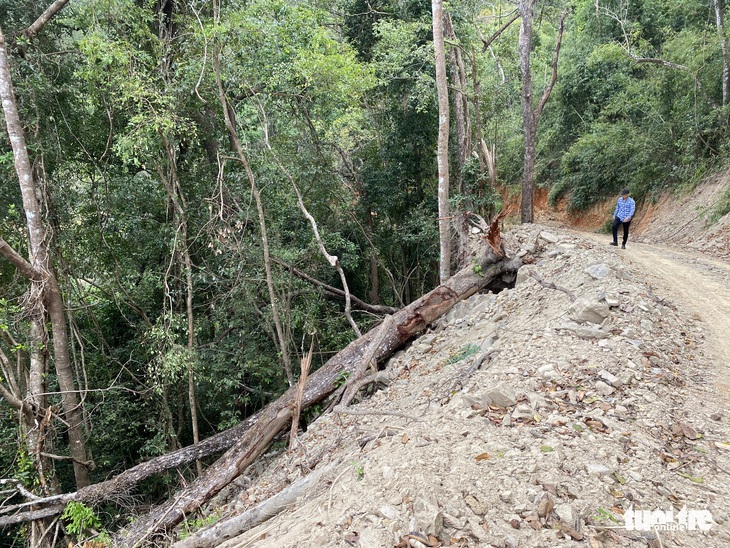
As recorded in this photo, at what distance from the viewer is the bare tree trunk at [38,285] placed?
6203 millimetres

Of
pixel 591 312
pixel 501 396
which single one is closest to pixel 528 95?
pixel 591 312

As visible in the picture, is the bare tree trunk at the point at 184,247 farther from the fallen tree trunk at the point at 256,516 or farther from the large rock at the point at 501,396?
the large rock at the point at 501,396

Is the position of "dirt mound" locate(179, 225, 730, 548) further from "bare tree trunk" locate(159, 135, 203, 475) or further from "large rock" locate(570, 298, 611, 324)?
"bare tree trunk" locate(159, 135, 203, 475)

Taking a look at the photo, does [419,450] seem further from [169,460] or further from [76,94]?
[76,94]

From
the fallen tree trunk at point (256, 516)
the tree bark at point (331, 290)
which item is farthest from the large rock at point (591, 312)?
the tree bark at point (331, 290)

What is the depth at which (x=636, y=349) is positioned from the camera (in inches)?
184

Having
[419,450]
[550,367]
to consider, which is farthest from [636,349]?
[419,450]

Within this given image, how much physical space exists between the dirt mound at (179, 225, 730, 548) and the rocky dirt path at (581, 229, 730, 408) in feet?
0.19

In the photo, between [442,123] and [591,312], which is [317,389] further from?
[442,123]

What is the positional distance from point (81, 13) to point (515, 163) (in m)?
21.9

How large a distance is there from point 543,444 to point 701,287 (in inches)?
232

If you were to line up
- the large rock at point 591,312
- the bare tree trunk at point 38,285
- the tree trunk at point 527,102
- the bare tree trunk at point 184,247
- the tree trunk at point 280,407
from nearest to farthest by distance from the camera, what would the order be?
the large rock at point 591,312
the bare tree trunk at point 38,285
the tree trunk at point 280,407
the bare tree trunk at point 184,247
the tree trunk at point 527,102

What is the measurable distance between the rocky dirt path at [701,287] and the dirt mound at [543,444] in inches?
2.3

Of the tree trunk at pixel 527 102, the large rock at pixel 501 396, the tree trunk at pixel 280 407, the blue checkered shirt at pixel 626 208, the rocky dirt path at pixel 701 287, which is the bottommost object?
the tree trunk at pixel 280 407
